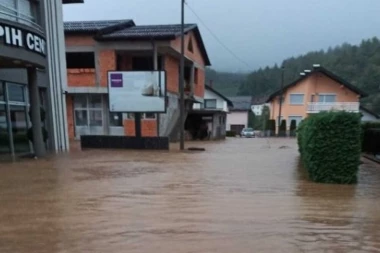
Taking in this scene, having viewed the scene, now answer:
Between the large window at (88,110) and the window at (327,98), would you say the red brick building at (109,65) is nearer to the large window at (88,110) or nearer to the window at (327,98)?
the large window at (88,110)

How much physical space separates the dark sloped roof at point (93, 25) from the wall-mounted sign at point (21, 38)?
41.9 ft

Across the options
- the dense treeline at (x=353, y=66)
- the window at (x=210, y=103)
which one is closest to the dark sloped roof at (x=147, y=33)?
the dense treeline at (x=353, y=66)

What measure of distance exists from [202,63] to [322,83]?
19620 millimetres

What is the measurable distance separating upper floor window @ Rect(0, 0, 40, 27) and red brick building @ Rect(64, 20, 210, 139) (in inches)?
347

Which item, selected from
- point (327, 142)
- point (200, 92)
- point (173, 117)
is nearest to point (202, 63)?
point (200, 92)

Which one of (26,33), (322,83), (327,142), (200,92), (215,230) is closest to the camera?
(215,230)

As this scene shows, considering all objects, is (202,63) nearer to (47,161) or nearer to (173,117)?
(173,117)

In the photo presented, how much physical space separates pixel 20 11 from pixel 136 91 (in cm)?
678

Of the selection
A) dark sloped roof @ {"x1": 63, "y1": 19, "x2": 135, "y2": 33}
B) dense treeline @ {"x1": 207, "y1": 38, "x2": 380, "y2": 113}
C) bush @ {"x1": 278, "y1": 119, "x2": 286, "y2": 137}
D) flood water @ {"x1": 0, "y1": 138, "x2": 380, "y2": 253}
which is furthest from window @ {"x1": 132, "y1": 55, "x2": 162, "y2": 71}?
bush @ {"x1": 278, "y1": 119, "x2": 286, "y2": 137}

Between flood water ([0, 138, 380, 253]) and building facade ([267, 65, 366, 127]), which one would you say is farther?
building facade ([267, 65, 366, 127])

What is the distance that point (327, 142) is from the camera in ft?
28.6

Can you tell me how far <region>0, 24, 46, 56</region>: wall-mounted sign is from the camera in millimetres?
10602

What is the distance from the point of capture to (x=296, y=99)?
48.5 m

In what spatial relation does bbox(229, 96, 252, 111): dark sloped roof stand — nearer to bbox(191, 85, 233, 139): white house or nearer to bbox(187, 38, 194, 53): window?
bbox(191, 85, 233, 139): white house
